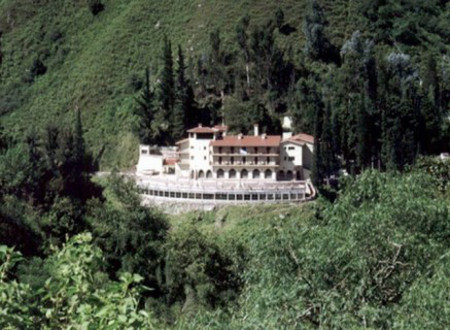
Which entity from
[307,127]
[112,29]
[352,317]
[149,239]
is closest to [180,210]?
[307,127]

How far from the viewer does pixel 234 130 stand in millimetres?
60812

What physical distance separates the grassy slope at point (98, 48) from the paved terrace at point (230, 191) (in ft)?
40.4

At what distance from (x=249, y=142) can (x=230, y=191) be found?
12.9 feet

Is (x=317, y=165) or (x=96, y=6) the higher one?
(x=96, y=6)

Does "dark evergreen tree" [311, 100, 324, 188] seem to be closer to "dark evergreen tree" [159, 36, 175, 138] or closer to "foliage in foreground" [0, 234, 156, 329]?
"dark evergreen tree" [159, 36, 175, 138]

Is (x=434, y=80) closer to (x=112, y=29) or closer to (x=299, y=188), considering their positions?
(x=299, y=188)

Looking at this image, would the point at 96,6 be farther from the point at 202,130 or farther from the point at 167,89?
the point at 202,130

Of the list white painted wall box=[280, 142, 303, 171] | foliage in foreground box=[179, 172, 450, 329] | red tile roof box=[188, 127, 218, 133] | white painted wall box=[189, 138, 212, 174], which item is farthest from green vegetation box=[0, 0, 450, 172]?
foliage in foreground box=[179, 172, 450, 329]

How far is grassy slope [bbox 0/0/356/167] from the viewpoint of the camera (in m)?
74.7

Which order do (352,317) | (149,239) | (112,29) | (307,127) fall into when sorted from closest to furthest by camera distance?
(352,317), (149,239), (307,127), (112,29)

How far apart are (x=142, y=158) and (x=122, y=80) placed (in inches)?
700

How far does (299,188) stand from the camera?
5453 cm

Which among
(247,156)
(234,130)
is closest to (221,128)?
(234,130)

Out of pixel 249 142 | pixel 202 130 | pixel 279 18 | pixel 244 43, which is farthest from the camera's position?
pixel 279 18
